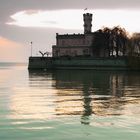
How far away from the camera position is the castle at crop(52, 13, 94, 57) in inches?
5940

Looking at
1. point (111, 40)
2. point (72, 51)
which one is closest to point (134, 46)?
point (111, 40)

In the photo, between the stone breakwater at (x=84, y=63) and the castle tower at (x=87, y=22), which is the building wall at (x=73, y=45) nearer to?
the castle tower at (x=87, y=22)

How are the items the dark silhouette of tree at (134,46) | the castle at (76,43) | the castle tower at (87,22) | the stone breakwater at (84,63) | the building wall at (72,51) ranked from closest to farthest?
1. the stone breakwater at (84,63)
2. the dark silhouette of tree at (134,46)
3. the castle at (76,43)
4. the building wall at (72,51)
5. the castle tower at (87,22)

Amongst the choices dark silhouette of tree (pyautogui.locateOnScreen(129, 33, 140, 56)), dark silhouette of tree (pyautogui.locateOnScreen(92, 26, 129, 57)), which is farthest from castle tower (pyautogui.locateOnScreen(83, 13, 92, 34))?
dark silhouette of tree (pyautogui.locateOnScreen(129, 33, 140, 56))

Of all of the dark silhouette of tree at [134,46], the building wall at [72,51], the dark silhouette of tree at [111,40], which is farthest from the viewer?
the building wall at [72,51]

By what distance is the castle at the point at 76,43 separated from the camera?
A: 495ft

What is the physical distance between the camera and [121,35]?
440 feet

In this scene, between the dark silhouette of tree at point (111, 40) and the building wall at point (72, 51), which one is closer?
the dark silhouette of tree at point (111, 40)

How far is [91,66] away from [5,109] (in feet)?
333

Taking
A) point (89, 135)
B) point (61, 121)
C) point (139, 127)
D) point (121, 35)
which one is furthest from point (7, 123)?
point (121, 35)

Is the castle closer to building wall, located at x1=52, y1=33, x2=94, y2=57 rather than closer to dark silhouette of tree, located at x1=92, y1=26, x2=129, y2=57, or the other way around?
building wall, located at x1=52, y1=33, x2=94, y2=57

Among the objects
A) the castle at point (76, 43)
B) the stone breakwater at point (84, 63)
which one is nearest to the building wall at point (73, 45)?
the castle at point (76, 43)

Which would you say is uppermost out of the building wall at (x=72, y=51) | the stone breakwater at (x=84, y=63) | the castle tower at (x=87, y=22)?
the castle tower at (x=87, y=22)

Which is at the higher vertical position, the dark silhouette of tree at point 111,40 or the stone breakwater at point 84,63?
the dark silhouette of tree at point 111,40
